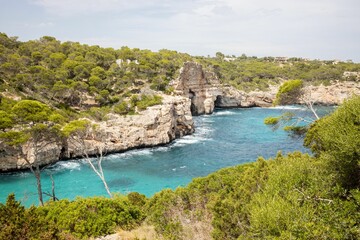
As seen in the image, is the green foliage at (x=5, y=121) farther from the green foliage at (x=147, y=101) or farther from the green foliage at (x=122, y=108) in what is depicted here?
the green foliage at (x=147, y=101)

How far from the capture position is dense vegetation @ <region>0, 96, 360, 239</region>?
6.35m

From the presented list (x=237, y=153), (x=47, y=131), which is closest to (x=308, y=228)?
(x=47, y=131)

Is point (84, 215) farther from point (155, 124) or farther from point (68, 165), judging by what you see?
point (155, 124)

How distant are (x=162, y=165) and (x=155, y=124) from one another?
7067 mm

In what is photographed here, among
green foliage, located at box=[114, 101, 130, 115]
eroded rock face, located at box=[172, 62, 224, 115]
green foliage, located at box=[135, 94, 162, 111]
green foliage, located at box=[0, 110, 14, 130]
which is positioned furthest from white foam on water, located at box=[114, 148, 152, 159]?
eroded rock face, located at box=[172, 62, 224, 115]

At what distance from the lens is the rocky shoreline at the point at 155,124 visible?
89.5 feet

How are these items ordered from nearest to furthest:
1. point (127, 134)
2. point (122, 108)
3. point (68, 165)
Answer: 1. point (68, 165)
2. point (127, 134)
3. point (122, 108)

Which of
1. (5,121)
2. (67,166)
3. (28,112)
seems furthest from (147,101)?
(5,121)

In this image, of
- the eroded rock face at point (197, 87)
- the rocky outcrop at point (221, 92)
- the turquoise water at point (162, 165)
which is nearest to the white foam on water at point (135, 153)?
the turquoise water at point (162, 165)

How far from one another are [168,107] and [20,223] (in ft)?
98.7

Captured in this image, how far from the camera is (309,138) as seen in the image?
46.8 feet

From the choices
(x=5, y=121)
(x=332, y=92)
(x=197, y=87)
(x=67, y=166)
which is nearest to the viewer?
(x=5, y=121)

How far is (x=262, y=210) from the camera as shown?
6879 millimetres

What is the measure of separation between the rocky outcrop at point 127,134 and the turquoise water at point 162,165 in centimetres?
93
